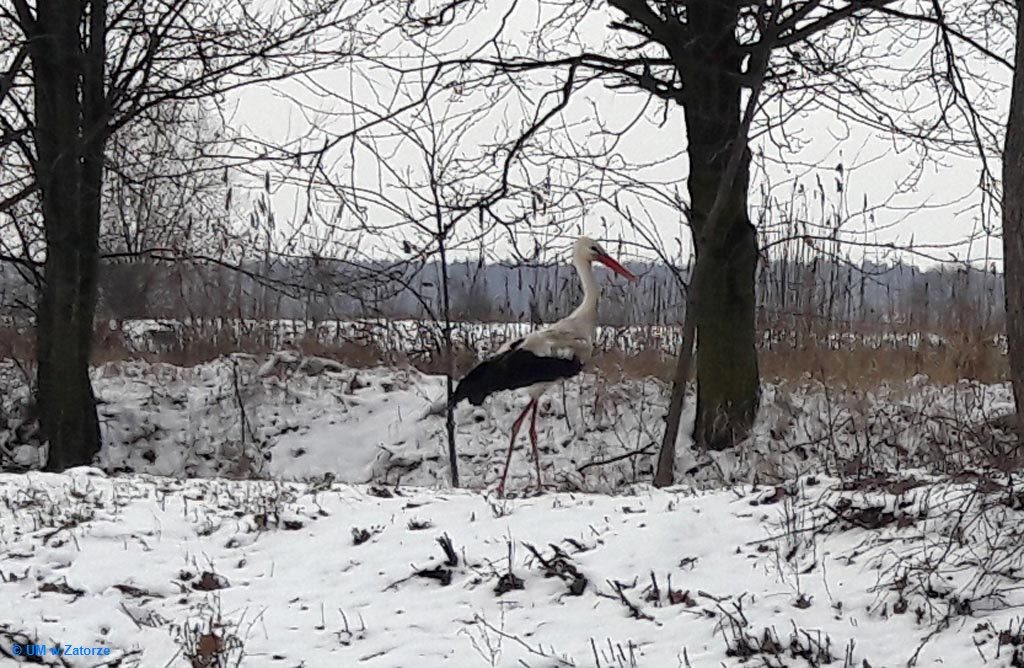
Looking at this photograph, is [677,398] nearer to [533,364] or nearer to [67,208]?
[533,364]

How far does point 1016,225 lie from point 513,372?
13.6ft

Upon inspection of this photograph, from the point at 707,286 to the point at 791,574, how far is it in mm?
6210

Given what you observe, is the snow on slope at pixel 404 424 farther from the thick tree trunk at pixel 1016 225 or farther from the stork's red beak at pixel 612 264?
the thick tree trunk at pixel 1016 225

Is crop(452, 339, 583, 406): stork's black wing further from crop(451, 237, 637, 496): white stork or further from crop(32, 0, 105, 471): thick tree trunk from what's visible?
crop(32, 0, 105, 471): thick tree trunk

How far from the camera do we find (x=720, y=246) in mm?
10258

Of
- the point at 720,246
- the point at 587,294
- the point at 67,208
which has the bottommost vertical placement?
the point at 587,294

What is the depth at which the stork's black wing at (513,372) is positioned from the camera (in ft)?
26.6

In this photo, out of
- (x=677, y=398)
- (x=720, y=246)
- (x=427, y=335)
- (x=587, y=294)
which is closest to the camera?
(x=677, y=398)

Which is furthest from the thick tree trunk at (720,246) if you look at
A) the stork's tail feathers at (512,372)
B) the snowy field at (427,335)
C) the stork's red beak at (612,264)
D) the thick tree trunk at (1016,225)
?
the thick tree trunk at (1016,225)

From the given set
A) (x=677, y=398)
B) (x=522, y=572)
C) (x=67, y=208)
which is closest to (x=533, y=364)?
(x=677, y=398)

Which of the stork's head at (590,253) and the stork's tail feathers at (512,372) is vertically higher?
the stork's head at (590,253)

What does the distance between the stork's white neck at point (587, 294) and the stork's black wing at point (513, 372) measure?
466 millimetres

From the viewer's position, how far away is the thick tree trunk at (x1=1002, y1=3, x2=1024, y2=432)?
451cm

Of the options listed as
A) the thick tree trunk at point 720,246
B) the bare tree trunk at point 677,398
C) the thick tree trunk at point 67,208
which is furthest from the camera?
the thick tree trunk at point 67,208
